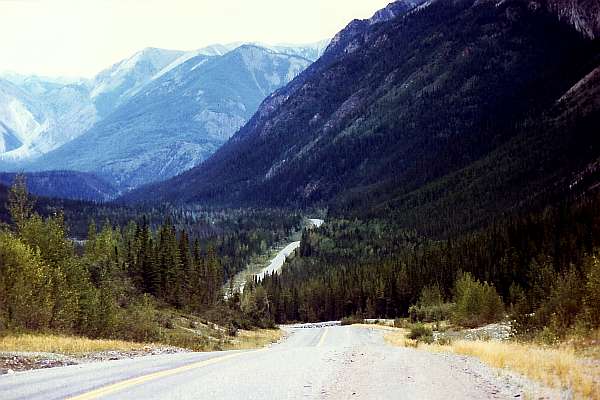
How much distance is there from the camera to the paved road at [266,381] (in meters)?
11.4

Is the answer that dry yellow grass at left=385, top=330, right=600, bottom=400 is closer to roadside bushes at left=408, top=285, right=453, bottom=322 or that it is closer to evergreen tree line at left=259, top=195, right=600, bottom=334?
evergreen tree line at left=259, top=195, right=600, bottom=334

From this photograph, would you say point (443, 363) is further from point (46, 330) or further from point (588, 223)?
point (588, 223)

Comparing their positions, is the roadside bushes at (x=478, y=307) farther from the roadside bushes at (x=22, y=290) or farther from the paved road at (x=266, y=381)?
the paved road at (x=266, y=381)

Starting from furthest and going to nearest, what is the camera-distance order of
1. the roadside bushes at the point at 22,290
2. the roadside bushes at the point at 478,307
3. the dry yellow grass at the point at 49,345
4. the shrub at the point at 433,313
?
the shrub at the point at 433,313 → the roadside bushes at the point at 478,307 → the roadside bushes at the point at 22,290 → the dry yellow grass at the point at 49,345

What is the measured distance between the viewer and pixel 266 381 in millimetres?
13164

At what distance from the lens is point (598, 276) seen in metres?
21.5

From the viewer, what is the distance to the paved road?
11398mm

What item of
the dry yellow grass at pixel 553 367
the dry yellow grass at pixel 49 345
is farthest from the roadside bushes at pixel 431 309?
the dry yellow grass at pixel 553 367

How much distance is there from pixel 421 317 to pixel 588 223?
1271 inches

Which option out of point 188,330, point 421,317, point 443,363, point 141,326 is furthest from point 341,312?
point 443,363

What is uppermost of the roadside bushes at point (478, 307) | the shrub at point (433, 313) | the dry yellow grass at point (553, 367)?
the dry yellow grass at point (553, 367)

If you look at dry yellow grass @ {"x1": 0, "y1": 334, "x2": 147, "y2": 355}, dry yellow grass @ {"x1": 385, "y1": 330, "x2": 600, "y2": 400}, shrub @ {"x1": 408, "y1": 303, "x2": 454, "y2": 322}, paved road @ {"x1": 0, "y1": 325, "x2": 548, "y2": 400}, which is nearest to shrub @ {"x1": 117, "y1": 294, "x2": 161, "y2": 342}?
dry yellow grass @ {"x1": 0, "y1": 334, "x2": 147, "y2": 355}

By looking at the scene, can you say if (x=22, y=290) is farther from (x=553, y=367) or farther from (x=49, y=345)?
(x=553, y=367)

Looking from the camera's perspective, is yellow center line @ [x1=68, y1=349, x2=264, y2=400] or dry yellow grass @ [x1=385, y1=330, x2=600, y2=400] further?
dry yellow grass @ [x1=385, y1=330, x2=600, y2=400]
